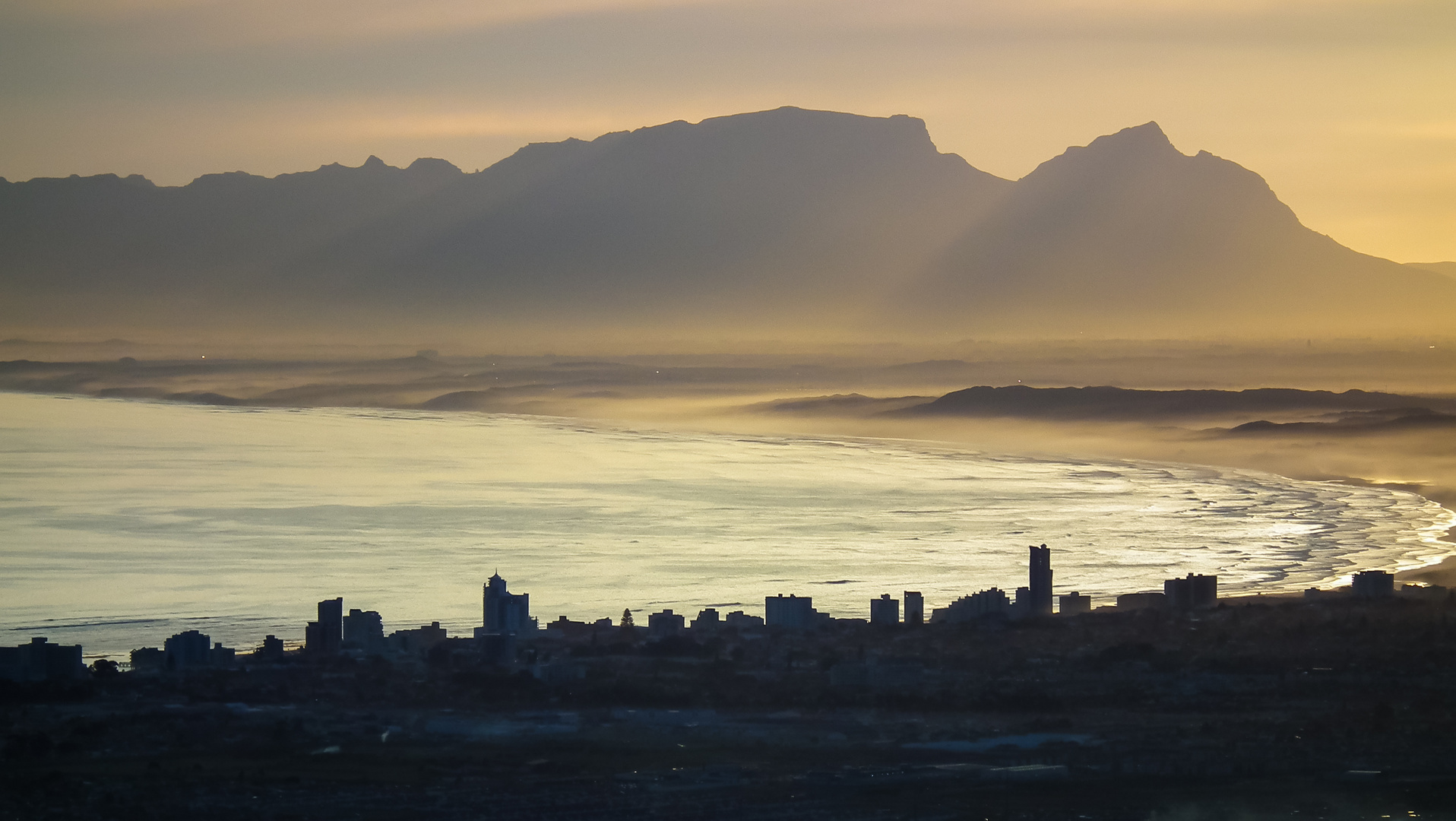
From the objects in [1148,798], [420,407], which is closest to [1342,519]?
[1148,798]

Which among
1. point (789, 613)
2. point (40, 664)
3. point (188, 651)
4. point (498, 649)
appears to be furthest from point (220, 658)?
point (789, 613)

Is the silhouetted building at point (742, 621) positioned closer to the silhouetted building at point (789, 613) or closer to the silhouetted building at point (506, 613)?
the silhouetted building at point (789, 613)

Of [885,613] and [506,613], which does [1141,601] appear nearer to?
[885,613]

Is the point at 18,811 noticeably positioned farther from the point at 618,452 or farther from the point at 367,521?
the point at 618,452

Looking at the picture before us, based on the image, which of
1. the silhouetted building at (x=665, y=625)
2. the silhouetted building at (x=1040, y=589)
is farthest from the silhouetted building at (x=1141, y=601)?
the silhouetted building at (x=665, y=625)

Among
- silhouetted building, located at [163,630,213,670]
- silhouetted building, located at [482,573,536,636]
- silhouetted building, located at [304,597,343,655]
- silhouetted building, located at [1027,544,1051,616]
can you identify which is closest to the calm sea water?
silhouetted building, located at [482,573,536,636]

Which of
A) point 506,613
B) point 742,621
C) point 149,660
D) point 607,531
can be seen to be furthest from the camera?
A: point 607,531
